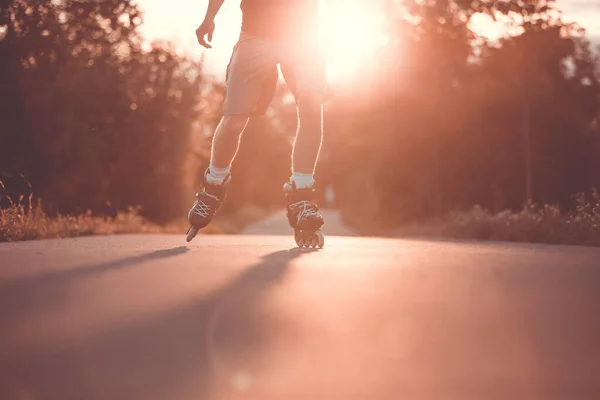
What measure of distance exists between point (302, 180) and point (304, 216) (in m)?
0.33

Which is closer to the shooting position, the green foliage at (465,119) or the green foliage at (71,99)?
the green foliage at (71,99)

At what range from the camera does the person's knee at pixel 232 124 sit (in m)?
7.93

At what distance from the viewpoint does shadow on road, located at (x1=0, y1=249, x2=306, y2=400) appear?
10.2 feet

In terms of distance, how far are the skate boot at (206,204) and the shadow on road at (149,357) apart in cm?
359

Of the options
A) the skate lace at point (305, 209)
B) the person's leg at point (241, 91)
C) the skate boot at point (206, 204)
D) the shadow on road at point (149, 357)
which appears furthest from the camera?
the skate boot at point (206, 204)

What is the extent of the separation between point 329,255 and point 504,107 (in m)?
30.9

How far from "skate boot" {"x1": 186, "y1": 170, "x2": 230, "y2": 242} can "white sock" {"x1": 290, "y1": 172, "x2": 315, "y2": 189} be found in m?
0.70

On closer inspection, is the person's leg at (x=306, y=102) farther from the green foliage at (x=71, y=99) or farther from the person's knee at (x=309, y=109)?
the green foliage at (x=71, y=99)

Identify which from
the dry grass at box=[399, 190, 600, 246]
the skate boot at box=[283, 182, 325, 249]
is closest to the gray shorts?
the skate boot at box=[283, 182, 325, 249]

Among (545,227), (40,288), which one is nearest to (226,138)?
(40,288)

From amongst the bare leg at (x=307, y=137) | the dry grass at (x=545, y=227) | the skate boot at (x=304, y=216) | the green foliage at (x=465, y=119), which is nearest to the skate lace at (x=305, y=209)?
the skate boot at (x=304, y=216)

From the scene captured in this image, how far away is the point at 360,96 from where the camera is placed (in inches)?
1435

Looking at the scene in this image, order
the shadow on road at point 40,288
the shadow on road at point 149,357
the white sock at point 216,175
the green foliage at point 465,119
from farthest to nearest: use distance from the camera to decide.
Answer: the green foliage at point 465,119, the white sock at point 216,175, the shadow on road at point 40,288, the shadow on road at point 149,357

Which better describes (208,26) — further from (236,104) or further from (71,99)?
(71,99)
